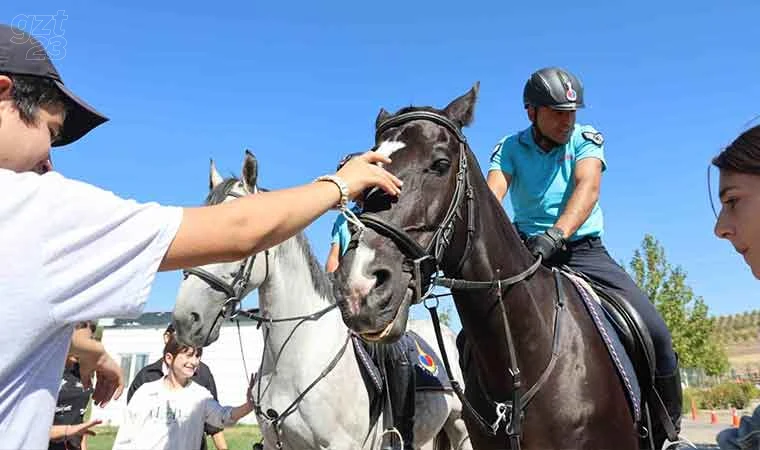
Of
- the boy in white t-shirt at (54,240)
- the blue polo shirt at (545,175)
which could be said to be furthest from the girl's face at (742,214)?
the blue polo shirt at (545,175)

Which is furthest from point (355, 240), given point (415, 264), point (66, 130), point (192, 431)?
point (192, 431)

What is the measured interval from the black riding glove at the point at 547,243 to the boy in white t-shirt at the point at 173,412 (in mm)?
3044

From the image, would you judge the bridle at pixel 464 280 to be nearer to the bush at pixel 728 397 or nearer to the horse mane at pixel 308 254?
the horse mane at pixel 308 254

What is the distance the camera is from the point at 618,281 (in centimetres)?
443

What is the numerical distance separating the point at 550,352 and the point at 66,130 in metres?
2.93

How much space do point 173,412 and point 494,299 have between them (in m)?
3.82

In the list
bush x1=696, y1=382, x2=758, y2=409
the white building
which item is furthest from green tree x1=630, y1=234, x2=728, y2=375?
the white building

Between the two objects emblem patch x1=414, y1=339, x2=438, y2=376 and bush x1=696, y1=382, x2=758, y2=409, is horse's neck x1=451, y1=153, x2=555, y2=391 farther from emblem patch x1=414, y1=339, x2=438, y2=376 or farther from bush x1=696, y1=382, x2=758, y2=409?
bush x1=696, y1=382, x2=758, y2=409

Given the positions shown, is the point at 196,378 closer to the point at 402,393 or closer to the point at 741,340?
the point at 402,393

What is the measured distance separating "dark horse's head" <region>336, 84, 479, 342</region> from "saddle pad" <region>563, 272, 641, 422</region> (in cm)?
122

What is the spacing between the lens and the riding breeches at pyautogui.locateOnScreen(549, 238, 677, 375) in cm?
414

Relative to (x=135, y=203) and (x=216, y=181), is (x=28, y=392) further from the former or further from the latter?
(x=216, y=181)

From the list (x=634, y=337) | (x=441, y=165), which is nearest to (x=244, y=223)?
(x=441, y=165)

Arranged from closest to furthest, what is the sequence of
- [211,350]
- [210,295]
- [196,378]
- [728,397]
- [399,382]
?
1. [210,295]
2. [399,382]
3. [196,378]
4. [728,397]
5. [211,350]
